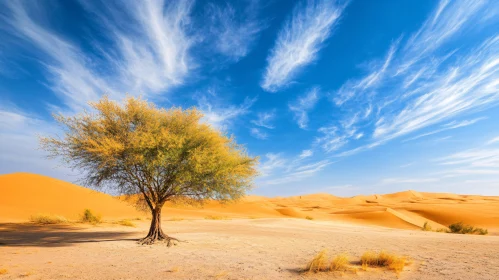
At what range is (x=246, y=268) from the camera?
9.04 metres

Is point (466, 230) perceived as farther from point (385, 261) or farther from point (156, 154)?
point (156, 154)

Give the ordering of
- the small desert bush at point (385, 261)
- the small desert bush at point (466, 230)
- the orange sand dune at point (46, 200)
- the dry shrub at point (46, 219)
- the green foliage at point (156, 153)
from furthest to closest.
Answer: the orange sand dune at point (46, 200), the dry shrub at point (46, 219), the small desert bush at point (466, 230), the green foliage at point (156, 153), the small desert bush at point (385, 261)

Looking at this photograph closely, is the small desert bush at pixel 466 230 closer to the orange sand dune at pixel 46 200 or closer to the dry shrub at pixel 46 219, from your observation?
the orange sand dune at pixel 46 200

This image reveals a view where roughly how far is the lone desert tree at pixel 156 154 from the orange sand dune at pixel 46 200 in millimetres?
18937

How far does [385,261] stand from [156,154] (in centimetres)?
1099

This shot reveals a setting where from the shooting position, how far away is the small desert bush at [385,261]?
8.40 m

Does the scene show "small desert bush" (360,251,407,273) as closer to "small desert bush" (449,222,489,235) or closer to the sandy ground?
the sandy ground

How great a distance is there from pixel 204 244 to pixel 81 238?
8191 millimetres

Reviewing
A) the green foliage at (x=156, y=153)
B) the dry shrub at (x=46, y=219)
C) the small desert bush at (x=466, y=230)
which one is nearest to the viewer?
the green foliage at (x=156, y=153)

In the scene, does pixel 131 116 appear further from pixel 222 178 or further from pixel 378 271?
pixel 378 271

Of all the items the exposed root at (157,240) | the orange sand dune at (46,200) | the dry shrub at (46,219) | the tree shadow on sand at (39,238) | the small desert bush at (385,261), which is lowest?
the small desert bush at (385,261)

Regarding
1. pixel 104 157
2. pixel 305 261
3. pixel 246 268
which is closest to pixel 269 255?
pixel 305 261

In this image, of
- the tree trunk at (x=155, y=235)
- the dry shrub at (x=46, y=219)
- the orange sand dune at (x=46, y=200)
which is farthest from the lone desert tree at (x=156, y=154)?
the orange sand dune at (x=46, y=200)

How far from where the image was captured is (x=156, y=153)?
14234 mm
